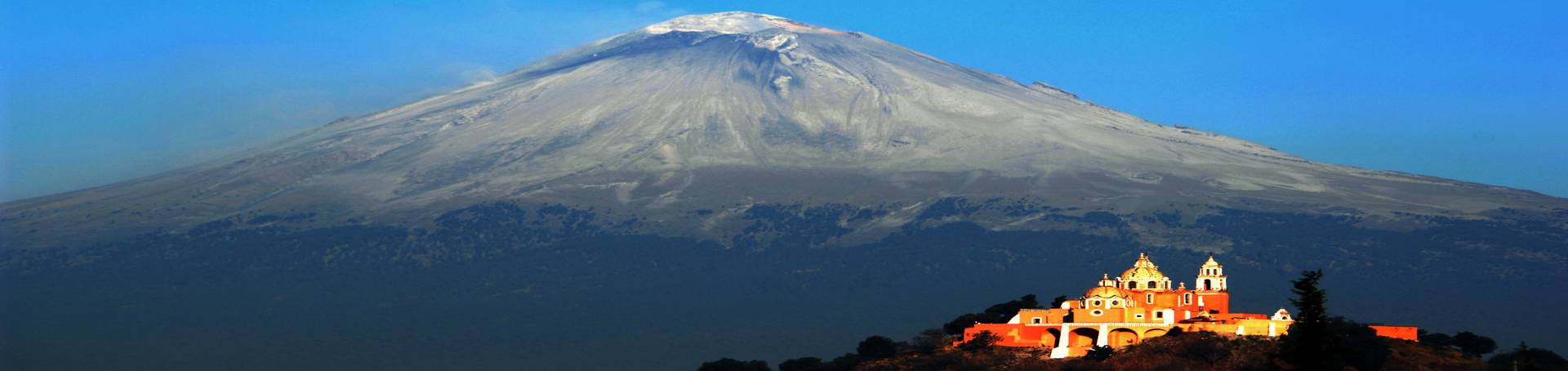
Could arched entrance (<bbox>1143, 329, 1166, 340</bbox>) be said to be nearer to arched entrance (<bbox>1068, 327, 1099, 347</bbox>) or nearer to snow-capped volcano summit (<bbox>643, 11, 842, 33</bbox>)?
arched entrance (<bbox>1068, 327, 1099, 347</bbox>)

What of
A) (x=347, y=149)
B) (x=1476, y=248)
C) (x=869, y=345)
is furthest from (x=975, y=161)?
(x=869, y=345)

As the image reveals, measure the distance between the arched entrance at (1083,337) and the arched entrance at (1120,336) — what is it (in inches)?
18.0

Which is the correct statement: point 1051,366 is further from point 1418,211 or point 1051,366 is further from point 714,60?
point 714,60

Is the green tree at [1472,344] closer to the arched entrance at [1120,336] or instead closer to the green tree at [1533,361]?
the green tree at [1533,361]

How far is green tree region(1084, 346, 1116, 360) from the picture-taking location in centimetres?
6806

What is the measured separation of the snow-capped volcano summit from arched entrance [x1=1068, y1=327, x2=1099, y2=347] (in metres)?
121

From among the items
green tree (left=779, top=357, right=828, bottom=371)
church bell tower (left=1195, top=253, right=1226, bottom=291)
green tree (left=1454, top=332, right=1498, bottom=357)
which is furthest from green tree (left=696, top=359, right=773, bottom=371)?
green tree (left=1454, top=332, right=1498, bottom=357)

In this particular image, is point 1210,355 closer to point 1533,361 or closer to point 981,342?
point 981,342

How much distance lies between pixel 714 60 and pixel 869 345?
9603cm

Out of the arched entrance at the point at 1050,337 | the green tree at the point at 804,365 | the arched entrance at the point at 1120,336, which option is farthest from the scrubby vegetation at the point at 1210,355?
the green tree at the point at 804,365

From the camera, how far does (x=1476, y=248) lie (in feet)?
422

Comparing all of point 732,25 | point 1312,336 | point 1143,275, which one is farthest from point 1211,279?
point 732,25

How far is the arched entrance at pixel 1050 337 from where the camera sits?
71125mm

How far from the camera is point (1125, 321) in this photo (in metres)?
70.6
